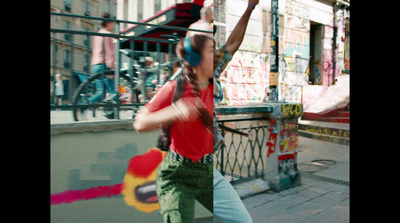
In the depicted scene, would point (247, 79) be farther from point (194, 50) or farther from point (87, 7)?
point (87, 7)

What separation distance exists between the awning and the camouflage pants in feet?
2.43

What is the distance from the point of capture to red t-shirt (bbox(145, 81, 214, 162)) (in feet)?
6.45

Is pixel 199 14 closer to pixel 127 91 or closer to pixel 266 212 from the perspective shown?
pixel 127 91

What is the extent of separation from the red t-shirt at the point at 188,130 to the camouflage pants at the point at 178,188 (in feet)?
0.27

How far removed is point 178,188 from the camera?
6.58 ft

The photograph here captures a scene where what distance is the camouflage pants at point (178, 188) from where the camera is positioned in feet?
6.44

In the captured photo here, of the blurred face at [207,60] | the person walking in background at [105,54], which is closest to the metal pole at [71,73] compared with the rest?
the person walking in background at [105,54]

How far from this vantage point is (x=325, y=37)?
5207mm

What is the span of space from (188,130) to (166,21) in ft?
2.39

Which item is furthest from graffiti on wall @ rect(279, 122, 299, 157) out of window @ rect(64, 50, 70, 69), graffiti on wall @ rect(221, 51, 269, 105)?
window @ rect(64, 50, 70, 69)

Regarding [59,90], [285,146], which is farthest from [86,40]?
[285,146]

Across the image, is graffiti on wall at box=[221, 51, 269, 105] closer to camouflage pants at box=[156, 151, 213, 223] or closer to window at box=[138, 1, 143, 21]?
camouflage pants at box=[156, 151, 213, 223]

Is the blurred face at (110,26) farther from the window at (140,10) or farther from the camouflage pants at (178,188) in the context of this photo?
the camouflage pants at (178,188)

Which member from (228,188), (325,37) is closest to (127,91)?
(228,188)
